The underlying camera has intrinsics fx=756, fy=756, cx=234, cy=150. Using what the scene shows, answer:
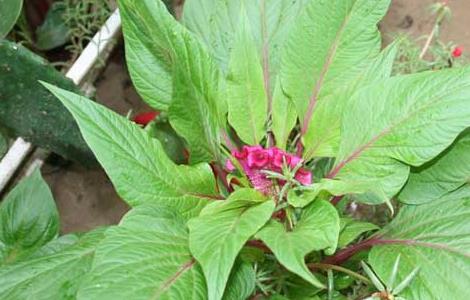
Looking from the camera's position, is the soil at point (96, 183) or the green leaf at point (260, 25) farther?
the soil at point (96, 183)

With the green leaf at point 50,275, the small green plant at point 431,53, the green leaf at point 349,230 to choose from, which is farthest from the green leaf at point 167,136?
the small green plant at point 431,53

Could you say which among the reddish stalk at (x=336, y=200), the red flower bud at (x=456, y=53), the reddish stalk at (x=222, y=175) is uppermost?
the reddish stalk at (x=222, y=175)

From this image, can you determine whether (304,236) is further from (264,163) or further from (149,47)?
(149,47)

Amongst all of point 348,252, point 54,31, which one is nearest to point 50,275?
point 348,252

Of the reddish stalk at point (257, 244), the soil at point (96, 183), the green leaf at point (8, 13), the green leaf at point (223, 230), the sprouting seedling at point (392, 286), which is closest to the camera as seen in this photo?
the green leaf at point (223, 230)

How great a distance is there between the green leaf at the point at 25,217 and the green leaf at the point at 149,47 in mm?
245

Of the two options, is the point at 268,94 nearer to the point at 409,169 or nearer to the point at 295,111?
the point at 295,111

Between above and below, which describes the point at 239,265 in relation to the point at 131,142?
below

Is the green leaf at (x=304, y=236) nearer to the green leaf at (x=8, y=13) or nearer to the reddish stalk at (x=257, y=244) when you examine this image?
the reddish stalk at (x=257, y=244)

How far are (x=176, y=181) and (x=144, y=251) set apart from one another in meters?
0.12

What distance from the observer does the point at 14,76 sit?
45.1 inches

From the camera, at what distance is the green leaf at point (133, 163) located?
2.76 feet

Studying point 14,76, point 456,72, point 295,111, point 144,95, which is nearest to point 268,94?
point 295,111

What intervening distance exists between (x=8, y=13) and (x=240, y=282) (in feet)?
2.03
